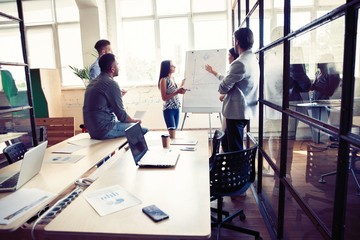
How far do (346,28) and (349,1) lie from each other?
0.28 feet

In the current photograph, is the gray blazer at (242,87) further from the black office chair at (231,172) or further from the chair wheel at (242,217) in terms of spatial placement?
the chair wheel at (242,217)

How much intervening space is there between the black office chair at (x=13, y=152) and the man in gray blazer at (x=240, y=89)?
1.78 meters

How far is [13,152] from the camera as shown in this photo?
215 centimetres

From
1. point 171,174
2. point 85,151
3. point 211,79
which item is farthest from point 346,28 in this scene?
point 211,79

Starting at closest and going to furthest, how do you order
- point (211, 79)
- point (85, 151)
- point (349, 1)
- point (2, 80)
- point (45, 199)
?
point (349, 1)
point (45, 199)
point (85, 151)
point (2, 80)
point (211, 79)

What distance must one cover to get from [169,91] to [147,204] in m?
2.51

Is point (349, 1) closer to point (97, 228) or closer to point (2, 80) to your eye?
point (97, 228)

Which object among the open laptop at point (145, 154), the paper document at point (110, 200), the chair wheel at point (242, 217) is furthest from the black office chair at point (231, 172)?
the paper document at point (110, 200)

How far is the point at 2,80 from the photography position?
362 cm

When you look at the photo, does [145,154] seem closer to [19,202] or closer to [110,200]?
[110,200]

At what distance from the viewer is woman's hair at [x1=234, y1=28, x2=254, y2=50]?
7.64ft

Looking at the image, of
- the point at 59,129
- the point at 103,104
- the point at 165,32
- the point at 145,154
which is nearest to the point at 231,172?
the point at 145,154

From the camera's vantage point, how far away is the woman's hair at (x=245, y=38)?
233cm

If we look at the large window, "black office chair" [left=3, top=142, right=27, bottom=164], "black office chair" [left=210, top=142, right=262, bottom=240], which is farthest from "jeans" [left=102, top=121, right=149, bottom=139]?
the large window
